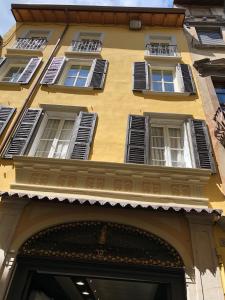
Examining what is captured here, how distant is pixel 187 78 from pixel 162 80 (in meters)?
0.92

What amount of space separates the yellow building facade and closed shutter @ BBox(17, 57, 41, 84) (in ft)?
0.23

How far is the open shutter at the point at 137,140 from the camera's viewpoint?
7238 mm

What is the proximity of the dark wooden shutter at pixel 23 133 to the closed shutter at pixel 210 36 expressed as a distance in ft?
26.2

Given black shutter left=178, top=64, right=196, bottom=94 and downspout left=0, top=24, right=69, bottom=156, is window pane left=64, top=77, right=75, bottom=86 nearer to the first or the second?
downspout left=0, top=24, right=69, bottom=156

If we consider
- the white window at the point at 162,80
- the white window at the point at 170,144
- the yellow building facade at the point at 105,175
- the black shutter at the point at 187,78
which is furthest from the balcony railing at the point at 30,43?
the white window at the point at 170,144

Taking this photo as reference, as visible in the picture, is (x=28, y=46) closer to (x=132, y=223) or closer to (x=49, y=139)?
(x=49, y=139)

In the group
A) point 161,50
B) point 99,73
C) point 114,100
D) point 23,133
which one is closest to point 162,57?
point 161,50

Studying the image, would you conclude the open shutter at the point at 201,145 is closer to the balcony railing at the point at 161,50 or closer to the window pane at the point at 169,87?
the window pane at the point at 169,87

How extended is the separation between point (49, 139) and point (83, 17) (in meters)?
7.83

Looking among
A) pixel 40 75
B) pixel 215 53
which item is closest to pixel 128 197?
pixel 40 75

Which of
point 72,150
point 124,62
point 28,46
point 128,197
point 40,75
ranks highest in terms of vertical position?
point 28,46

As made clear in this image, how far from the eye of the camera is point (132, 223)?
6.10 meters

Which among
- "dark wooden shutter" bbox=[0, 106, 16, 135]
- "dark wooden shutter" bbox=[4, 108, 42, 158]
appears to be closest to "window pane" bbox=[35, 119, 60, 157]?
"dark wooden shutter" bbox=[4, 108, 42, 158]

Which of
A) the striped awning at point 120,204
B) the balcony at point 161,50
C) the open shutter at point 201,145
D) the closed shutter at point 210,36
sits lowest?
the striped awning at point 120,204
